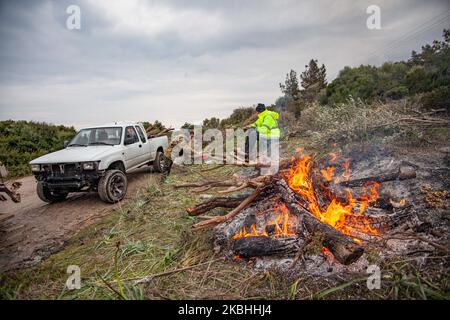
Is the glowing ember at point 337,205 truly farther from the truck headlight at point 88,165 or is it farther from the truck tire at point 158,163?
the truck tire at point 158,163

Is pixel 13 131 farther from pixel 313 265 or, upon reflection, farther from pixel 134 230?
pixel 313 265

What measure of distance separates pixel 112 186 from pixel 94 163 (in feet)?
2.58

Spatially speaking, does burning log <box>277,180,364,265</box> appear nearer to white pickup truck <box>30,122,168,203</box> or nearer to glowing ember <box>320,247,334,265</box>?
glowing ember <box>320,247,334,265</box>

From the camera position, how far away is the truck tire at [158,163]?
9.53 metres

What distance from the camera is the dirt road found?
4.43 m

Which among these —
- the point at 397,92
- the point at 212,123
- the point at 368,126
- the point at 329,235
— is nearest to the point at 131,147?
the point at 329,235

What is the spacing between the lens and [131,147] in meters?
7.80

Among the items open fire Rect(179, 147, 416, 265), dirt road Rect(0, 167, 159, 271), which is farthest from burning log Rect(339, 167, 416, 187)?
dirt road Rect(0, 167, 159, 271)

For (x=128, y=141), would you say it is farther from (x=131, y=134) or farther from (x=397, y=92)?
(x=397, y=92)

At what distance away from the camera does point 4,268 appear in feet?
13.0
